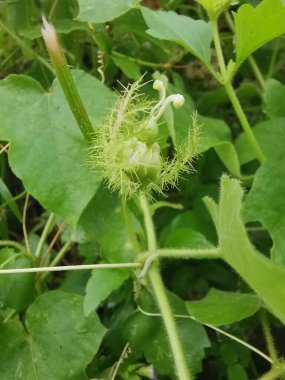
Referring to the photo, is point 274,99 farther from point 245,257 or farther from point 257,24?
point 245,257

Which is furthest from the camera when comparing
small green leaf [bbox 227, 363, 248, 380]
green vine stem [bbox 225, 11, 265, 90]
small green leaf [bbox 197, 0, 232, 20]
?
green vine stem [bbox 225, 11, 265, 90]

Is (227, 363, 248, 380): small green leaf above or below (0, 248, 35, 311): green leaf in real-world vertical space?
below

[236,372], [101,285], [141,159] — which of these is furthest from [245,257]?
[236,372]

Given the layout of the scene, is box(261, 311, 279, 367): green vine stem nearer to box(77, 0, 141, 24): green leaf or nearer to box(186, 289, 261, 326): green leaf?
box(186, 289, 261, 326): green leaf

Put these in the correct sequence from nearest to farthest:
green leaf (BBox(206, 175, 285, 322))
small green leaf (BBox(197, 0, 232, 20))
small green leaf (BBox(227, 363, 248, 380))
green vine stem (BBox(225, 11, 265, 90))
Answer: green leaf (BBox(206, 175, 285, 322))
small green leaf (BBox(197, 0, 232, 20))
small green leaf (BBox(227, 363, 248, 380))
green vine stem (BBox(225, 11, 265, 90))

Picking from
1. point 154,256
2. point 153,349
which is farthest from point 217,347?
point 154,256

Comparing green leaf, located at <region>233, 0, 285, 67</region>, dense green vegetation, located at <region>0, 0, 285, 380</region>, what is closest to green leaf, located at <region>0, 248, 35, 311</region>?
dense green vegetation, located at <region>0, 0, 285, 380</region>

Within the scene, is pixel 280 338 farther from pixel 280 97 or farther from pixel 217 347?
pixel 280 97
